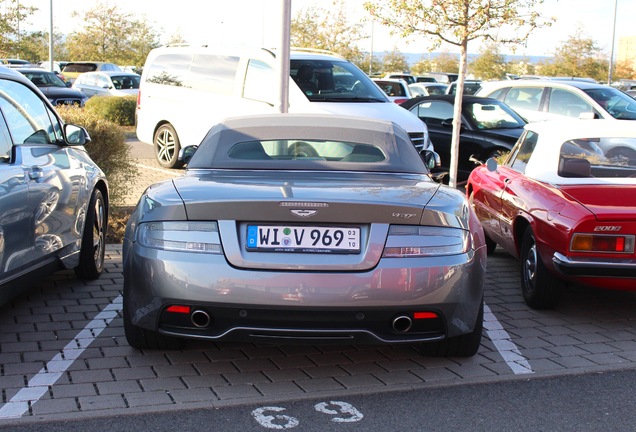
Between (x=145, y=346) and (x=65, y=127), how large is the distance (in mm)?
2299

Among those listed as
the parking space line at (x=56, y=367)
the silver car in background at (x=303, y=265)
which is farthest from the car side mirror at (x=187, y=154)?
the silver car in background at (x=303, y=265)

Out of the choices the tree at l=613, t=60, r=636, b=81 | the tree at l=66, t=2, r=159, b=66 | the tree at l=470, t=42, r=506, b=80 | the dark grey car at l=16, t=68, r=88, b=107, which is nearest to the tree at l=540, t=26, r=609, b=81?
the tree at l=470, t=42, r=506, b=80

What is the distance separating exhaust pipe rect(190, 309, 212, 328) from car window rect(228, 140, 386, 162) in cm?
132

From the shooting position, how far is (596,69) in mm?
52750

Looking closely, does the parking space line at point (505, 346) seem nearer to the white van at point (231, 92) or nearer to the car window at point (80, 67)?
the white van at point (231, 92)

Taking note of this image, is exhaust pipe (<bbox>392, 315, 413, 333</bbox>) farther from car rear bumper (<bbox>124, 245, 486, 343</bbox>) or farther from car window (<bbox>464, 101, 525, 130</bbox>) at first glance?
car window (<bbox>464, 101, 525, 130</bbox>)

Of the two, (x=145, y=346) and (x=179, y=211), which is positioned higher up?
(x=179, y=211)

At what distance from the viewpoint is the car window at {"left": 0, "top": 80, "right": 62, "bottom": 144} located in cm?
570

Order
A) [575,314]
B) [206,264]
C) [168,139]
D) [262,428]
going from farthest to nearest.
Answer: [168,139] < [575,314] < [206,264] < [262,428]

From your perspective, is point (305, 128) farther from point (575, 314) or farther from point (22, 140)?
point (575, 314)

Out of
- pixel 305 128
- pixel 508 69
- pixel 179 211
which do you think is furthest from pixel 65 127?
pixel 508 69

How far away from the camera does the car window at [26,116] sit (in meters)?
5.70

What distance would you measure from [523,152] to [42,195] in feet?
13.5

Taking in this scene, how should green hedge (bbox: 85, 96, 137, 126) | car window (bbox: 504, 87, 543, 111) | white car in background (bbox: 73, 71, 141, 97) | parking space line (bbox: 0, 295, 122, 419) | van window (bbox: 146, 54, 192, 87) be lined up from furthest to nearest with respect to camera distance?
white car in background (bbox: 73, 71, 141, 97) → green hedge (bbox: 85, 96, 137, 126) → car window (bbox: 504, 87, 543, 111) → van window (bbox: 146, 54, 192, 87) → parking space line (bbox: 0, 295, 122, 419)
